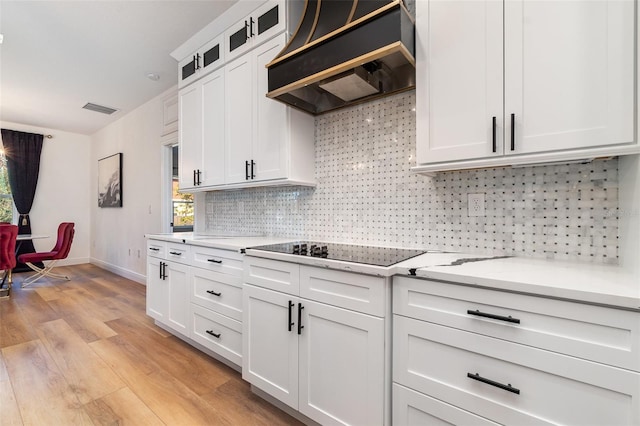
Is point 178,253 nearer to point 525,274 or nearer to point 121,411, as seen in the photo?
point 121,411

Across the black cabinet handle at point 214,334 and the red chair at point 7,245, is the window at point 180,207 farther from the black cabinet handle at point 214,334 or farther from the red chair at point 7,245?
the black cabinet handle at point 214,334

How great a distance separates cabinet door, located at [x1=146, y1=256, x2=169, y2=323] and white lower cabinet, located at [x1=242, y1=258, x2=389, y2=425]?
1296 millimetres

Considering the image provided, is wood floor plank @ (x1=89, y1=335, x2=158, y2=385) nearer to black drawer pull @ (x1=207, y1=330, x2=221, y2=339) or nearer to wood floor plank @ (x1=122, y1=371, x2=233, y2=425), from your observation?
wood floor plank @ (x1=122, y1=371, x2=233, y2=425)

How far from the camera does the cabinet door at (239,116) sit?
229 cm

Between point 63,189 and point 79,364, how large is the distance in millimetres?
5469

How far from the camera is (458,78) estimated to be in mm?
1337

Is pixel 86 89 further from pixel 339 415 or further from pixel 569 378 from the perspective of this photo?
pixel 569 378

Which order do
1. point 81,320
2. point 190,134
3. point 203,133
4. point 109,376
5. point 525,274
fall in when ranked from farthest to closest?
point 81,320 → point 190,134 → point 203,133 → point 109,376 → point 525,274

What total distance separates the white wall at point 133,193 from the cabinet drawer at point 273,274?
3137 millimetres

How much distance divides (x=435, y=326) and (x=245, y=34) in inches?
95.6

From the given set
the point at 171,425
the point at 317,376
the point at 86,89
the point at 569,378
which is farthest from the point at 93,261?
the point at 569,378

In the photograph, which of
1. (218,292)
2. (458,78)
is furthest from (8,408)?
(458,78)

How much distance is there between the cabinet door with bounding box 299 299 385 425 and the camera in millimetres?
1243

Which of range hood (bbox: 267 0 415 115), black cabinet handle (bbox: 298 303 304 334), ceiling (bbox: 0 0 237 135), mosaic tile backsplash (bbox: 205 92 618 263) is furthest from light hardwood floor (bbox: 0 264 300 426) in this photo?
ceiling (bbox: 0 0 237 135)
